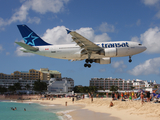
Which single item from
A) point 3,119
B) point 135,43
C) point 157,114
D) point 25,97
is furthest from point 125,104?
point 25,97

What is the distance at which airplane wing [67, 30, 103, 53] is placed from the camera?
3353 cm

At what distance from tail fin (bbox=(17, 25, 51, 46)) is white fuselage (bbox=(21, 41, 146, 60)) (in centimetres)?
325

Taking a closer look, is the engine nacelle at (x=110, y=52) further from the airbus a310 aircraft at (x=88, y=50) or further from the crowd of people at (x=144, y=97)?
the crowd of people at (x=144, y=97)

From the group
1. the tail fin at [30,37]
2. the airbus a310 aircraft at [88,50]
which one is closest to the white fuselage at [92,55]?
the airbus a310 aircraft at [88,50]

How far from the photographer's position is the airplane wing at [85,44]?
1320 inches

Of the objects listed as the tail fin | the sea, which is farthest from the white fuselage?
the sea

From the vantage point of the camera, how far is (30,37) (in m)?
42.3

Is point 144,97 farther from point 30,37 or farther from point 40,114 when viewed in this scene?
point 30,37

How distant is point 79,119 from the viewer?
105 ft

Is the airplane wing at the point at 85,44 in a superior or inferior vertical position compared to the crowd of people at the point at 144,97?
superior

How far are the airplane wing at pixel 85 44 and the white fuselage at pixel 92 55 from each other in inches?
48.9

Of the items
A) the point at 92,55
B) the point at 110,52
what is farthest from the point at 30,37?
the point at 110,52

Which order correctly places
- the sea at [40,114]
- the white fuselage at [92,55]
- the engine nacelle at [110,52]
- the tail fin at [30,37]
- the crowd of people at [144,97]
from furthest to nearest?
the tail fin at [30,37] → the sea at [40,114] → the white fuselage at [92,55] → the engine nacelle at [110,52] → the crowd of people at [144,97]

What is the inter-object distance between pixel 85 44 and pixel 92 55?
129 inches
